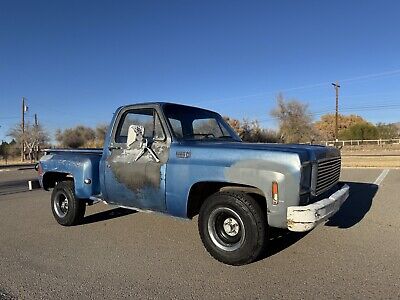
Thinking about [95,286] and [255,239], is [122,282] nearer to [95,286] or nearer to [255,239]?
[95,286]

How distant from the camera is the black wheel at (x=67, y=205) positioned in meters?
6.72

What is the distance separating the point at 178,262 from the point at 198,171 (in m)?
1.19

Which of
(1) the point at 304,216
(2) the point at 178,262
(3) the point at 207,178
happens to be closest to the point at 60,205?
(2) the point at 178,262

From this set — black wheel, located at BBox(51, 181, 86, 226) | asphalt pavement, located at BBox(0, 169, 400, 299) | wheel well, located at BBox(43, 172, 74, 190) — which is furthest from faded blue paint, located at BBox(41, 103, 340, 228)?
wheel well, located at BBox(43, 172, 74, 190)

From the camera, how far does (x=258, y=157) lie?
4.51 metres

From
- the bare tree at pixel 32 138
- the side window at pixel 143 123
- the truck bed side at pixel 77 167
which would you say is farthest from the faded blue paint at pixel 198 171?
the bare tree at pixel 32 138

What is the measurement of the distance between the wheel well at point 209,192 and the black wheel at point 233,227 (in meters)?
0.15

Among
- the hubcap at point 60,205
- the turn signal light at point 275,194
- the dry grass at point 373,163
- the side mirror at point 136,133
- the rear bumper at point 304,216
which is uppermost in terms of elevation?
the side mirror at point 136,133

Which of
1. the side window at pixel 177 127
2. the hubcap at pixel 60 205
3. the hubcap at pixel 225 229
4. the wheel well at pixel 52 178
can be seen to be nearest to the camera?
the hubcap at pixel 225 229

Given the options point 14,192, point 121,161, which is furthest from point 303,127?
point 121,161

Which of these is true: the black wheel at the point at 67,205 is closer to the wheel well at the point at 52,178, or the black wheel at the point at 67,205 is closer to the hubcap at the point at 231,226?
the wheel well at the point at 52,178

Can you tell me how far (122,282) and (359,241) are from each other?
143 inches

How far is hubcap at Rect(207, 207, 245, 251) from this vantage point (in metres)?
4.68

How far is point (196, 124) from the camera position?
6125 mm
